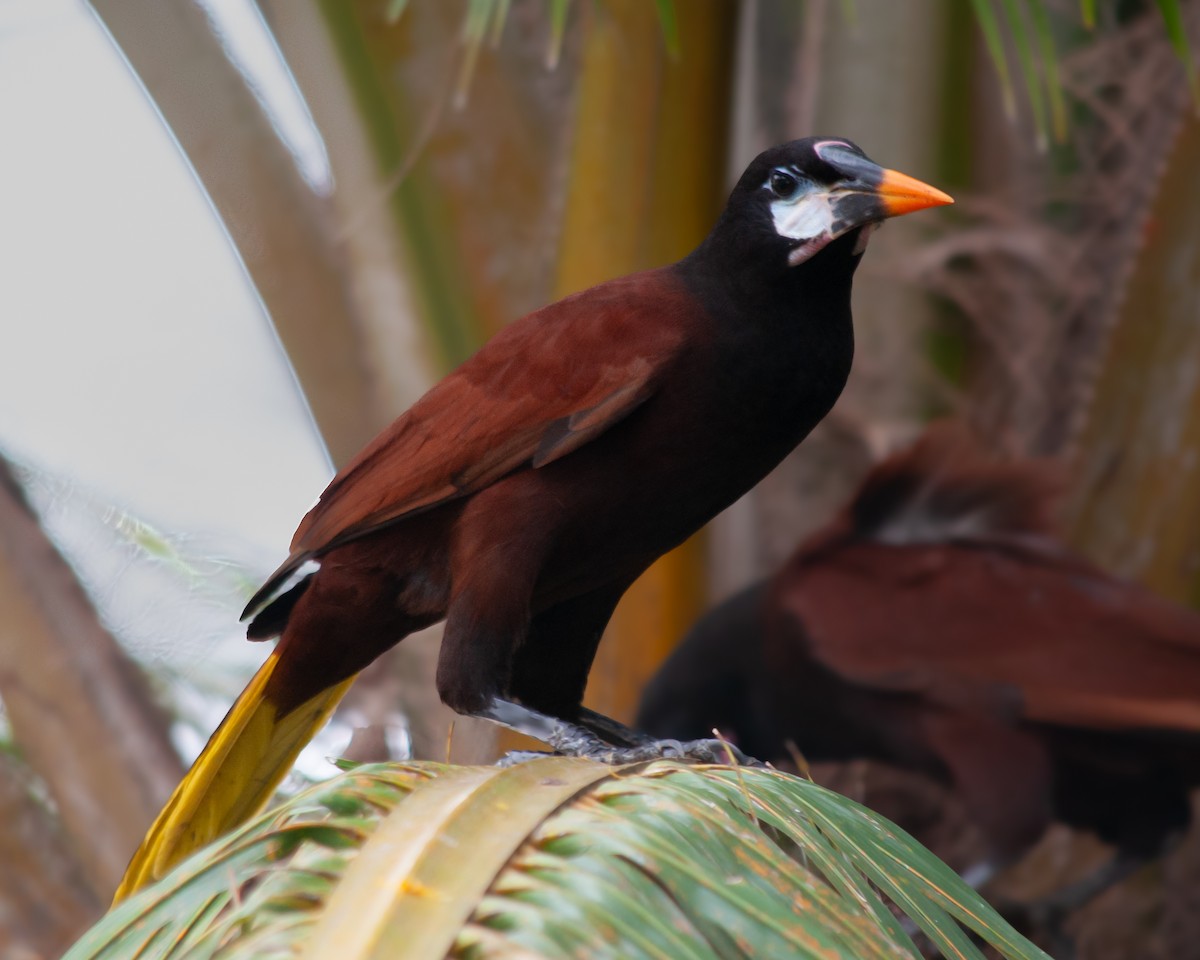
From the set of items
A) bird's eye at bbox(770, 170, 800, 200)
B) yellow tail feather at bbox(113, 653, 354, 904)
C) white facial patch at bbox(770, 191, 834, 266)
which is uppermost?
bird's eye at bbox(770, 170, 800, 200)

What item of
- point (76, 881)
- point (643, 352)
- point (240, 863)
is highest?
point (643, 352)

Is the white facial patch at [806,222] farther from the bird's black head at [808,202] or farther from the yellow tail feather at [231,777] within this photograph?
the yellow tail feather at [231,777]

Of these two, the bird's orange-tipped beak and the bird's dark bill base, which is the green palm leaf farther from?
the bird's orange-tipped beak

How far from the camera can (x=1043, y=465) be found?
114 inches

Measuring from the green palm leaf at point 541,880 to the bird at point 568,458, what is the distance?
1.58 feet

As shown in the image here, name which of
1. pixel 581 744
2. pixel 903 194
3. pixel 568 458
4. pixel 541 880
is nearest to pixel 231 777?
pixel 581 744

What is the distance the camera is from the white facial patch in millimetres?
1631

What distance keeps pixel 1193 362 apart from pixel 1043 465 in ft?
1.20

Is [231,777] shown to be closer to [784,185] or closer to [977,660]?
[784,185]

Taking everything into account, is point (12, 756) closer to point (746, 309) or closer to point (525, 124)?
point (525, 124)

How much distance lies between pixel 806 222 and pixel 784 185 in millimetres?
74

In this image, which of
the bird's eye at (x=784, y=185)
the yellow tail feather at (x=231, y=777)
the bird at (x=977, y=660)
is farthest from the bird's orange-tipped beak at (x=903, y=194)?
the bird at (x=977, y=660)

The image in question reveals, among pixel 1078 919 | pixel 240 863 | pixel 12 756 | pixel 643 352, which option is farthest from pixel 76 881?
pixel 1078 919

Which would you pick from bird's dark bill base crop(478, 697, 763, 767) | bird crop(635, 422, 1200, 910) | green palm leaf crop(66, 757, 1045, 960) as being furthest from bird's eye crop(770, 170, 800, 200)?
bird crop(635, 422, 1200, 910)
